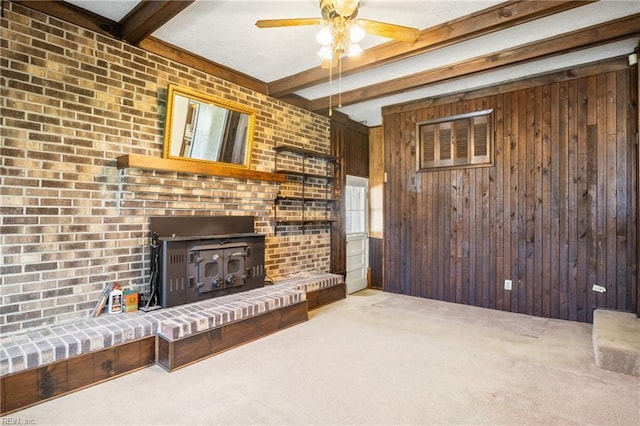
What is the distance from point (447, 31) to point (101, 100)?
3.05m

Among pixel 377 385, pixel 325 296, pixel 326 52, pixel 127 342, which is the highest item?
pixel 326 52

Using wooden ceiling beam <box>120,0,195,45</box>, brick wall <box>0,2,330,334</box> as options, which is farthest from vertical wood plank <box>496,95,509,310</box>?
wooden ceiling beam <box>120,0,195,45</box>

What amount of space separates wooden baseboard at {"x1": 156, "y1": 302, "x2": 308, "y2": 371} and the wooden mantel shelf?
4.79 feet

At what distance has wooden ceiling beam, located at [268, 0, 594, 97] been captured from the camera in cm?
258

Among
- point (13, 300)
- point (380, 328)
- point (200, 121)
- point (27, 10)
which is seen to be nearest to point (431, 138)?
point (380, 328)

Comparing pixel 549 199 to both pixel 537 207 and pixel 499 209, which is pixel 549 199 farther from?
pixel 499 209

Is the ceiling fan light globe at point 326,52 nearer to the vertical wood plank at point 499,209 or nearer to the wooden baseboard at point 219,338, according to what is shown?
the wooden baseboard at point 219,338

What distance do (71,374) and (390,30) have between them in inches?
125

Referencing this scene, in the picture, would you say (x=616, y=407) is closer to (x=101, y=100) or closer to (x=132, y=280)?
(x=132, y=280)

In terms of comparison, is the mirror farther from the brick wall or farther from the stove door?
the stove door

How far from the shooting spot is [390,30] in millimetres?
2346

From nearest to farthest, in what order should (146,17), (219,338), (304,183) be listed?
(146,17)
(219,338)
(304,183)

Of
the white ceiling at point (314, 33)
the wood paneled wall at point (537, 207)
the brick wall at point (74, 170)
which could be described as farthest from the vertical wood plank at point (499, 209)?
the brick wall at point (74, 170)

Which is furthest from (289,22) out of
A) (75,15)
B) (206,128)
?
(75,15)
